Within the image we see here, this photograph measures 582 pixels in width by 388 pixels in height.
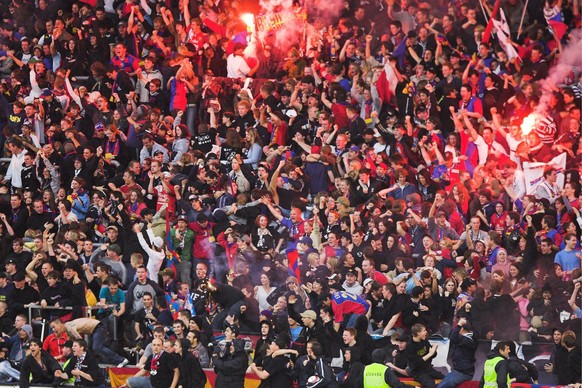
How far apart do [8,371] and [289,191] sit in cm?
480

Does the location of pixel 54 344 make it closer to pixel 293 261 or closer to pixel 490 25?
pixel 293 261

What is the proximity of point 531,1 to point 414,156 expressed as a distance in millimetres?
4302

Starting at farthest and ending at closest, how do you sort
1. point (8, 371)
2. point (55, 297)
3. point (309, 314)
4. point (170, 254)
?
point (170, 254) < point (55, 297) < point (8, 371) < point (309, 314)

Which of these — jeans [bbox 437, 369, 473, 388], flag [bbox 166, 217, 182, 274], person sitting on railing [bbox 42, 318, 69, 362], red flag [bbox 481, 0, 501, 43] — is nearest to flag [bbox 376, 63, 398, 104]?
red flag [bbox 481, 0, 501, 43]

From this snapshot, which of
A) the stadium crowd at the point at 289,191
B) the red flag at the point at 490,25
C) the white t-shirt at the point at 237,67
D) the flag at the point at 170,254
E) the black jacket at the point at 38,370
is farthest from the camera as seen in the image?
the white t-shirt at the point at 237,67

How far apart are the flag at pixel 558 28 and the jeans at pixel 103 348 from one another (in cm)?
902

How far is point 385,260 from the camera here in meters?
20.0

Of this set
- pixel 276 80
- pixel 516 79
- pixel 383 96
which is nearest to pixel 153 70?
pixel 276 80

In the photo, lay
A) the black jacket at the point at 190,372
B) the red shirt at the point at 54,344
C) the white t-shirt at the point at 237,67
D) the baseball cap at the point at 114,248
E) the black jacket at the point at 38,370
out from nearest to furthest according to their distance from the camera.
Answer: the black jacket at the point at 190,372 < the black jacket at the point at 38,370 < the red shirt at the point at 54,344 < the baseball cap at the point at 114,248 < the white t-shirt at the point at 237,67

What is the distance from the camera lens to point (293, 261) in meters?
20.6

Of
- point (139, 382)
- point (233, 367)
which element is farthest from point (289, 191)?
point (139, 382)

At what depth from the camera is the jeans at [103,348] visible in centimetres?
1971

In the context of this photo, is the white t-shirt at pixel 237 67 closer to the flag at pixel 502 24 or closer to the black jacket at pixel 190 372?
the flag at pixel 502 24

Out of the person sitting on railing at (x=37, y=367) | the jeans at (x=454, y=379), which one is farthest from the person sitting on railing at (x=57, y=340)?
the jeans at (x=454, y=379)
